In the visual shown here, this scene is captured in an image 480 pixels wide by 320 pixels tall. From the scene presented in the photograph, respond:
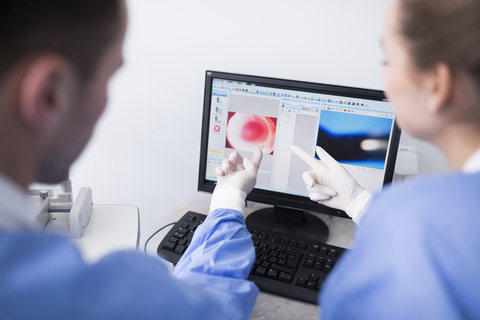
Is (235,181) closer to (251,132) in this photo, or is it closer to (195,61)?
(251,132)

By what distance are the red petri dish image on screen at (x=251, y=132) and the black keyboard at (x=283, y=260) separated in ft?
0.86

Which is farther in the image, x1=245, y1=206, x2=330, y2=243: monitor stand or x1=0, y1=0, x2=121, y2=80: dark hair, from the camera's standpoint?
x1=245, y1=206, x2=330, y2=243: monitor stand

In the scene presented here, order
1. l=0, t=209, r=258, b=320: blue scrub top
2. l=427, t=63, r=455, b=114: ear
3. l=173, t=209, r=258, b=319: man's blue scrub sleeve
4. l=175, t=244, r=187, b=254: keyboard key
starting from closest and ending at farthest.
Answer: l=0, t=209, r=258, b=320: blue scrub top, l=427, t=63, r=455, b=114: ear, l=173, t=209, r=258, b=319: man's blue scrub sleeve, l=175, t=244, r=187, b=254: keyboard key

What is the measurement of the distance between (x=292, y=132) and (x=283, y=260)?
39 centimetres

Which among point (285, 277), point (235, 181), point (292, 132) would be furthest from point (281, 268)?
point (292, 132)

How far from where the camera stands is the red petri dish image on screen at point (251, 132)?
1.20 m

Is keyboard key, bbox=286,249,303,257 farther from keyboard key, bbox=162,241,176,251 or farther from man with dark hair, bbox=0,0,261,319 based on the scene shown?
Answer: man with dark hair, bbox=0,0,261,319

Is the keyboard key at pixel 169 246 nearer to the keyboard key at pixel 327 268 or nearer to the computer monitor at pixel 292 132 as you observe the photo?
the computer monitor at pixel 292 132

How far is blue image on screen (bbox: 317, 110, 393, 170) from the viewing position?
3.69 ft

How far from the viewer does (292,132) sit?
1.19 m

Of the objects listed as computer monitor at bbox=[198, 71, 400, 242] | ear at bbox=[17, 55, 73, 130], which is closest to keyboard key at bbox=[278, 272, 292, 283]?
computer monitor at bbox=[198, 71, 400, 242]

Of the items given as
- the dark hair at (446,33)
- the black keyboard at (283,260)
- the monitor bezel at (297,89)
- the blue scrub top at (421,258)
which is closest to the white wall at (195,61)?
the monitor bezel at (297,89)

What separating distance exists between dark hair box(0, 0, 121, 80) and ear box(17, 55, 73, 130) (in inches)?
0.5

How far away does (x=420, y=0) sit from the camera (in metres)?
0.53
